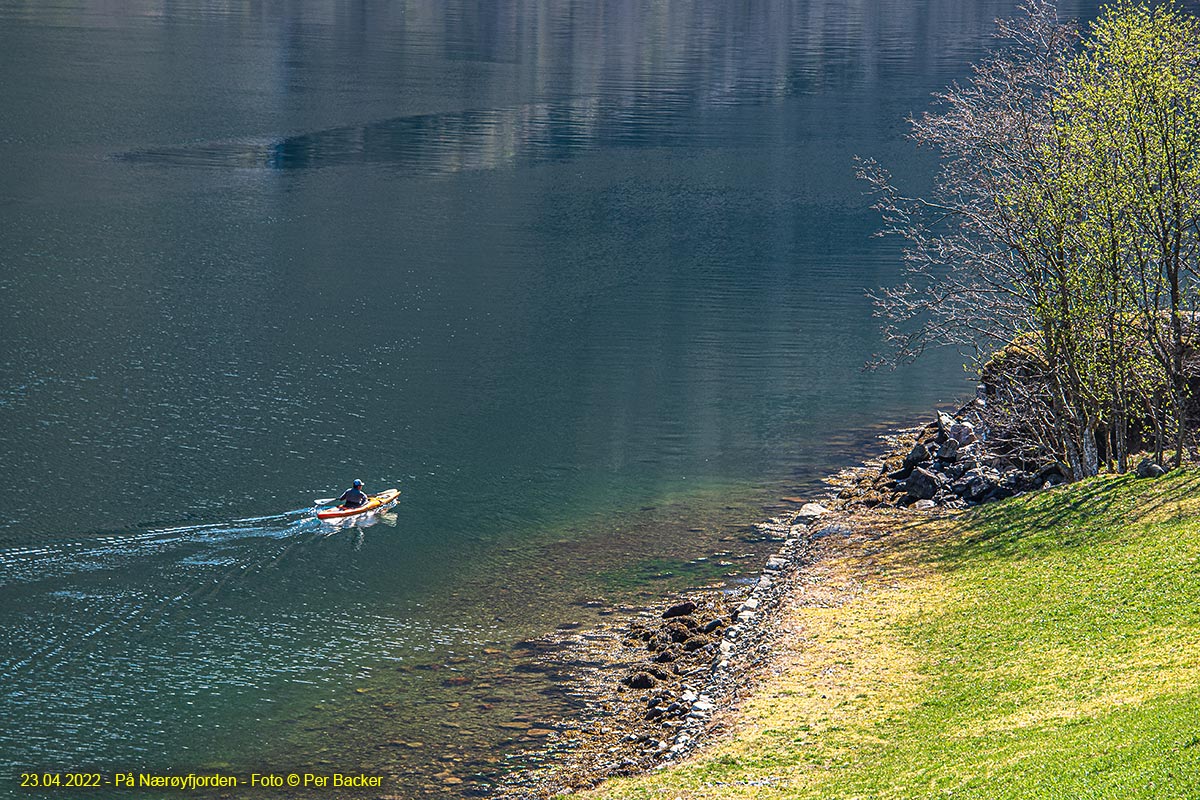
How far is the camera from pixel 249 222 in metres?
91.5

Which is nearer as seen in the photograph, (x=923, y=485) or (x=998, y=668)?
(x=998, y=668)

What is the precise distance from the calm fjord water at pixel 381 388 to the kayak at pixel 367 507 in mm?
656

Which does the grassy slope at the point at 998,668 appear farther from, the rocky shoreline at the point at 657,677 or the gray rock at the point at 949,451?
the gray rock at the point at 949,451

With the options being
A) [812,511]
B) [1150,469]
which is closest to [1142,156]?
[1150,469]

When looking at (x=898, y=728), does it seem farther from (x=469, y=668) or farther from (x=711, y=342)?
(x=711, y=342)

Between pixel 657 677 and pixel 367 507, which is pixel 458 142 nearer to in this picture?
pixel 367 507

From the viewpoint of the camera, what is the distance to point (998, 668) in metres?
30.2

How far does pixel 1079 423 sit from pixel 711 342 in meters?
29.6

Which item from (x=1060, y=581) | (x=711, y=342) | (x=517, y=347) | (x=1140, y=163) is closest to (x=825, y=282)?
(x=711, y=342)

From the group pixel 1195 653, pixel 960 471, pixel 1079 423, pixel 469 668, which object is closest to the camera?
pixel 1195 653

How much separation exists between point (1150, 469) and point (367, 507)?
25.8 m

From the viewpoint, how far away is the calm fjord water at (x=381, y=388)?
3716 centimetres

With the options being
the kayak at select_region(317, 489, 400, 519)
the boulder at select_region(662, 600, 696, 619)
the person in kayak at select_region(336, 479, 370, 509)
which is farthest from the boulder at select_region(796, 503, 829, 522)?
the person in kayak at select_region(336, 479, 370, 509)

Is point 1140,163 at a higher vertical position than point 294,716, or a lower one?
higher
